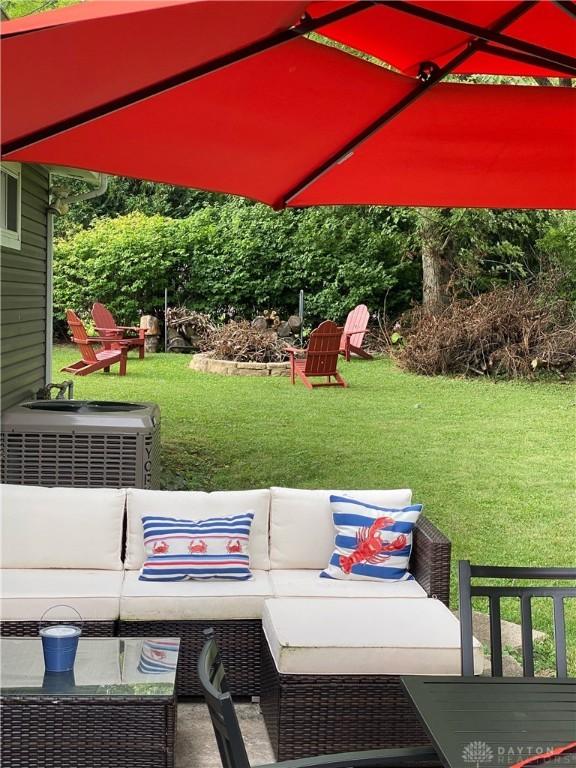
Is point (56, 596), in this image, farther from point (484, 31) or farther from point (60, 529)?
point (484, 31)

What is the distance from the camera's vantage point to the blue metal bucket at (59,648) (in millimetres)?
3240

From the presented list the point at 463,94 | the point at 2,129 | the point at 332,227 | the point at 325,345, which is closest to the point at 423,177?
the point at 463,94

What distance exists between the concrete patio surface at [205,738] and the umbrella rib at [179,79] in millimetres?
2043

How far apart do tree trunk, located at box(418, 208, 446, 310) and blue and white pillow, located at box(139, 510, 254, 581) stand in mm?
12419

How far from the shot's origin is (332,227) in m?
17.5

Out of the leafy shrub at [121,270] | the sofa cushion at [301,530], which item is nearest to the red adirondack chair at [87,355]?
the leafy shrub at [121,270]

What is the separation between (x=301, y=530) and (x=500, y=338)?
10306 millimetres

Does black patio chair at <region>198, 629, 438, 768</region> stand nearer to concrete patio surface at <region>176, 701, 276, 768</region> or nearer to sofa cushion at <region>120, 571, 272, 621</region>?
concrete patio surface at <region>176, 701, 276, 768</region>

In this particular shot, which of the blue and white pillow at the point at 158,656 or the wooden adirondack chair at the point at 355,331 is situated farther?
the wooden adirondack chair at the point at 355,331

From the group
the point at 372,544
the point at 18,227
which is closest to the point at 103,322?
the point at 18,227

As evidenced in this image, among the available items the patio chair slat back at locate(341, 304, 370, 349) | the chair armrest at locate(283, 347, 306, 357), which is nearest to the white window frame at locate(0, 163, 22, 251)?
the chair armrest at locate(283, 347, 306, 357)

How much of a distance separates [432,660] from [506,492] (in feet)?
17.0

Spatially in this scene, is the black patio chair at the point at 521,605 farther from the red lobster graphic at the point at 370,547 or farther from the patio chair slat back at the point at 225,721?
the red lobster graphic at the point at 370,547

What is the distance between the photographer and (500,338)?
14.3m
